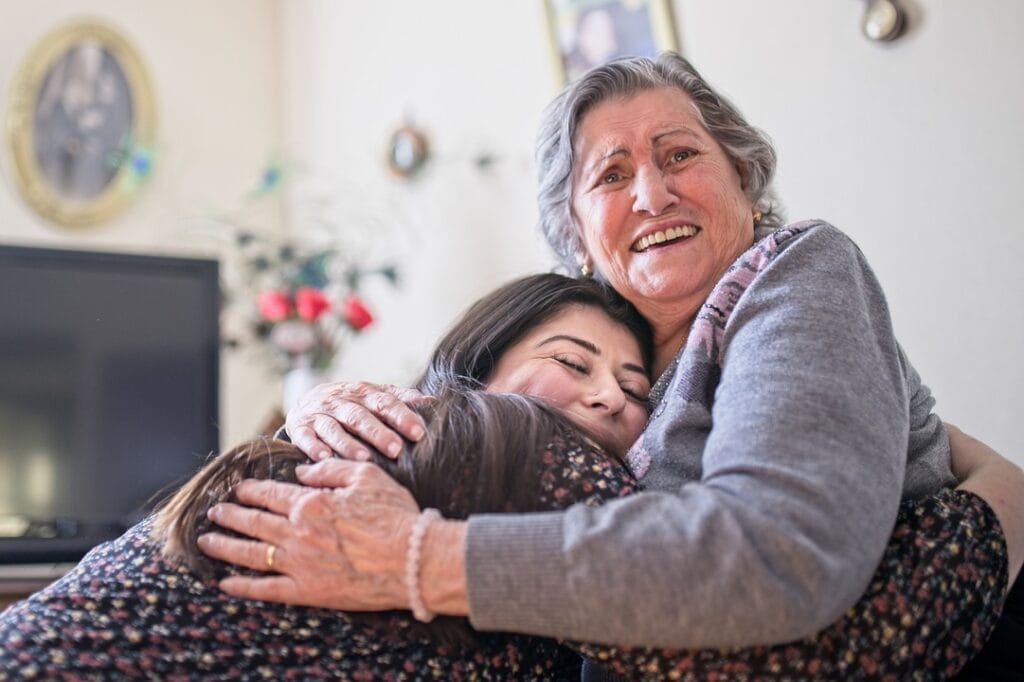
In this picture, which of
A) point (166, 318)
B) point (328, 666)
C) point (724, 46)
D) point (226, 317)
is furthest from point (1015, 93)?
point (226, 317)

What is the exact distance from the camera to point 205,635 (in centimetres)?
109

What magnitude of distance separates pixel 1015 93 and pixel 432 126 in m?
1.91

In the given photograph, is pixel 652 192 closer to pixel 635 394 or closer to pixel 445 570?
pixel 635 394

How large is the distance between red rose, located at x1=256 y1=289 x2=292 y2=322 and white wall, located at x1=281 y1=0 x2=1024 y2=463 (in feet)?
1.78

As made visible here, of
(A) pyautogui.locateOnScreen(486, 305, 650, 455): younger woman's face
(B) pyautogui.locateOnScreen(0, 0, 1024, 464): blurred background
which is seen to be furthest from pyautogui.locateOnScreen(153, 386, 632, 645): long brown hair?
(B) pyautogui.locateOnScreen(0, 0, 1024, 464): blurred background

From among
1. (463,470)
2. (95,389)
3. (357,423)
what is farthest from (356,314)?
(463,470)

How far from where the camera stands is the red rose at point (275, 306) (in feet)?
10.5

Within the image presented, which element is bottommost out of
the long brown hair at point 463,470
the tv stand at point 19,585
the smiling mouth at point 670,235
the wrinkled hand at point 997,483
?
the tv stand at point 19,585

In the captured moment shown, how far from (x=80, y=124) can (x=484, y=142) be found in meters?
1.41

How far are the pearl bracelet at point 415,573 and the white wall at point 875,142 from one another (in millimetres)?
1374

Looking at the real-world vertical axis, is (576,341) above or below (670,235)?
below

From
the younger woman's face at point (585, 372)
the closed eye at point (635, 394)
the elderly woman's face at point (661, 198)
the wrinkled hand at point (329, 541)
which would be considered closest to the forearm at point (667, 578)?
the wrinkled hand at point (329, 541)

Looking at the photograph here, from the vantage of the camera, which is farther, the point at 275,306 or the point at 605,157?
the point at 275,306

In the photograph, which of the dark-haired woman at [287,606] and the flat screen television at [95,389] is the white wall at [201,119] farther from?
the dark-haired woman at [287,606]
